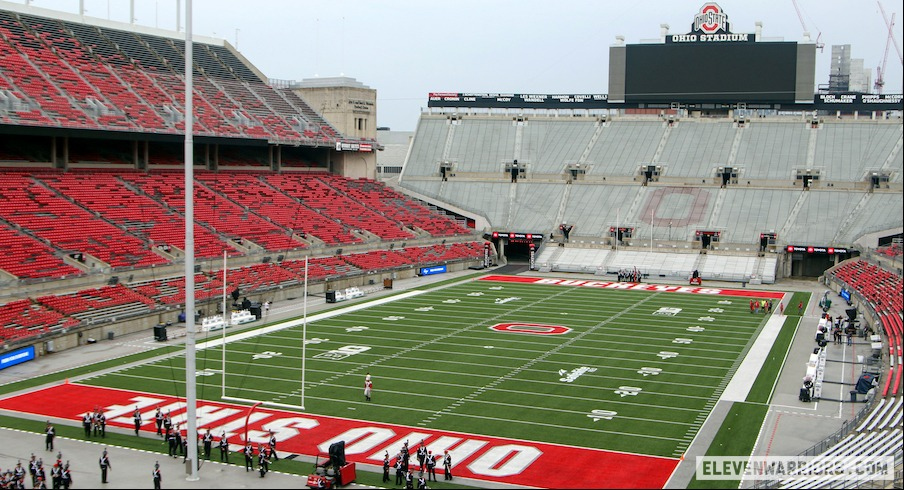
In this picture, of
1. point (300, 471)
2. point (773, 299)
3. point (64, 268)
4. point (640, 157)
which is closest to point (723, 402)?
point (300, 471)

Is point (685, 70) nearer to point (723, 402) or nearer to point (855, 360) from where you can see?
point (855, 360)

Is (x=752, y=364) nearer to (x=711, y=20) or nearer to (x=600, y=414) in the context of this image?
(x=600, y=414)

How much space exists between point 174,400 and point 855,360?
853 inches

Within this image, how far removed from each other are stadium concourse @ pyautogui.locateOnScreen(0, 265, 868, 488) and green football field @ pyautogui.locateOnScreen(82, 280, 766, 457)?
1.66 metres

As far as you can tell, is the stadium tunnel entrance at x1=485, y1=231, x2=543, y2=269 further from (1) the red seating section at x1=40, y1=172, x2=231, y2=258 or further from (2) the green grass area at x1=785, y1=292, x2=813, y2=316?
(1) the red seating section at x1=40, y1=172, x2=231, y2=258

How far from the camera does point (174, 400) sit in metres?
25.1

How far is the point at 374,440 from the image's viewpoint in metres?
21.7

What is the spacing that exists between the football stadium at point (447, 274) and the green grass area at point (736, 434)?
94 millimetres

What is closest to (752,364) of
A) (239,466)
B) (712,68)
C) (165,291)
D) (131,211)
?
(239,466)

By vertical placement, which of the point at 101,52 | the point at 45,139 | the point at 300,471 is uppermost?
the point at 101,52

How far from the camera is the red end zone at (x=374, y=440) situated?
63.3ft

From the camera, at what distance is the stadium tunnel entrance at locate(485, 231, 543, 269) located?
193 feet

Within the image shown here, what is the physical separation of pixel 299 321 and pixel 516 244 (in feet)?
88.8

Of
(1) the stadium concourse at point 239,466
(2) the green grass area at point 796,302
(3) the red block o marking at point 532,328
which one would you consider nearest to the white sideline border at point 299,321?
(1) the stadium concourse at point 239,466
